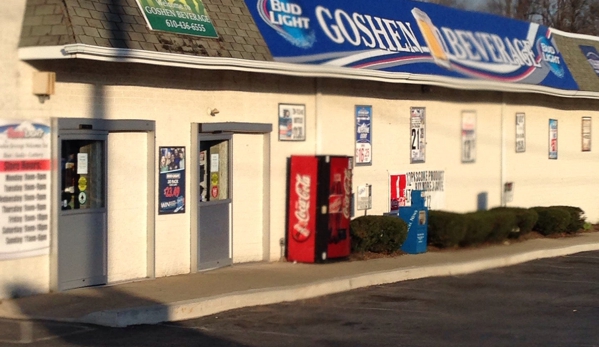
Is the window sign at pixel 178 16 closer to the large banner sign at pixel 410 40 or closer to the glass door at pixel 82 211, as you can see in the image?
the large banner sign at pixel 410 40

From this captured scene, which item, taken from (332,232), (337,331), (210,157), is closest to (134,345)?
(337,331)

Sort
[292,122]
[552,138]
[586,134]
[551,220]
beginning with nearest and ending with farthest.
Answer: [292,122] → [551,220] → [552,138] → [586,134]

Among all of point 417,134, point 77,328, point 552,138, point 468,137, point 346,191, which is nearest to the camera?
point 77,328

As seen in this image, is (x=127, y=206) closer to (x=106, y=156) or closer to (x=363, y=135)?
(x=106, y=156)

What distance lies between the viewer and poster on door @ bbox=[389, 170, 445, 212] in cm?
1934

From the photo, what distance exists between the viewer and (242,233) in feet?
52.2

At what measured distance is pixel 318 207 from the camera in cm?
1603

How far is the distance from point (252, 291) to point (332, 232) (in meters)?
3.86

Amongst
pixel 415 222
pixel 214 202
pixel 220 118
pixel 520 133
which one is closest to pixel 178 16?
pixel 220 118

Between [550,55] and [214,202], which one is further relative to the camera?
[550,55]

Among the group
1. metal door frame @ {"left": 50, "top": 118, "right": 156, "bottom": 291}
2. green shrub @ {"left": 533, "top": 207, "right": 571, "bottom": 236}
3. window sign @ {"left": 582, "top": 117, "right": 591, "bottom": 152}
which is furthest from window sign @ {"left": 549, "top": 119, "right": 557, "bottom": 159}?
metal door frame @ {"left": 50, "top": 118, "right": 156, "bottom": 291}

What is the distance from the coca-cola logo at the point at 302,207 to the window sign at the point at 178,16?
327 centimetres

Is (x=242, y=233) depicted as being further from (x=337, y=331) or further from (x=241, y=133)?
(x=337, y=331)

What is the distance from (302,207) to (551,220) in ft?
28.2
